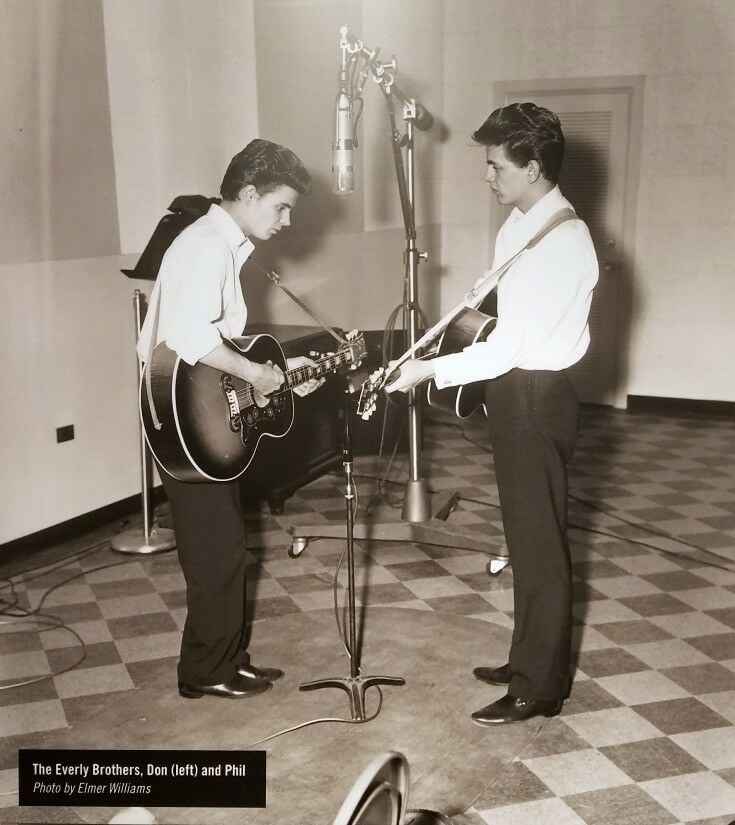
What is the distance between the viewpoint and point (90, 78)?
15.1ft

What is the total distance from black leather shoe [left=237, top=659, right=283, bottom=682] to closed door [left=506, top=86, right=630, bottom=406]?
4706 mm

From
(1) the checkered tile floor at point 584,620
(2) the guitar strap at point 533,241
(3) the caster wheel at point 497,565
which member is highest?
(2) the guitar strap at point 533,241

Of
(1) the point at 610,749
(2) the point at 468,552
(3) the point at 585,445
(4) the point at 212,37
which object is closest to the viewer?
(1) the point at 610,749

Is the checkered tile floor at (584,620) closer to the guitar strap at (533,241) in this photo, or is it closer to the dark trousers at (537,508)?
the dark trousers at (537,508)

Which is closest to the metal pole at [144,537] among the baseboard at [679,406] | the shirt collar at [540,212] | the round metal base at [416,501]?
the round metal base at [416,501]

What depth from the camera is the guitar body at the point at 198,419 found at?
2.72 metres

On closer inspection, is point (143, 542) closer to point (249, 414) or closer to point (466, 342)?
point (249, 414)

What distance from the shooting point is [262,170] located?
2771mm

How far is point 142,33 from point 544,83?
3.29 m

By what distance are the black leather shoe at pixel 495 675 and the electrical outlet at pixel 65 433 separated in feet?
7.97

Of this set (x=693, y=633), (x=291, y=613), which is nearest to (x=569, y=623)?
(x=693, y=633)

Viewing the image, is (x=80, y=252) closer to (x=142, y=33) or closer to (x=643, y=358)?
(x=142, y=33)

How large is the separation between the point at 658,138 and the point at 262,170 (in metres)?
4.92

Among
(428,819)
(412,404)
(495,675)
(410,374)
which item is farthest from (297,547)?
(428,819)
